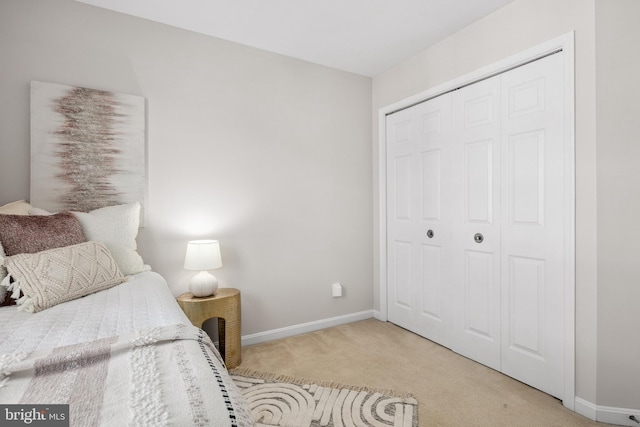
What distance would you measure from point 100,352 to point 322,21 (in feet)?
8.18

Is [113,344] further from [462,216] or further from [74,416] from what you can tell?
[462,216]

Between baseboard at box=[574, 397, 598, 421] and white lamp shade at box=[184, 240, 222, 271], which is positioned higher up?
white lamp shade at box=[184, 240, 222, 271]

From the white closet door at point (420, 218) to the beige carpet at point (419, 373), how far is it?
235 mm

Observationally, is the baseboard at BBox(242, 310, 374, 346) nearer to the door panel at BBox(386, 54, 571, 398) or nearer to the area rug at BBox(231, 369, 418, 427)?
the door panel at BBox(386, 54, 571, 398)

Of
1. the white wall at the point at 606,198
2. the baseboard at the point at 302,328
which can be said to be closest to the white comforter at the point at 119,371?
the baseboard at the point at 302,328

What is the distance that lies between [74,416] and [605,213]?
2.39 meters

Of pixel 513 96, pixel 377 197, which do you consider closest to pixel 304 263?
pixel 377 197

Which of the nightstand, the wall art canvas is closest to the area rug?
the nightstand

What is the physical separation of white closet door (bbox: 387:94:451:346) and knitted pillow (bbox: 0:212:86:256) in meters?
2.54

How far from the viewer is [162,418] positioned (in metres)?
0.66

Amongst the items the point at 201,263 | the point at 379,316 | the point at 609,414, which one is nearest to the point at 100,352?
the point at 201,263

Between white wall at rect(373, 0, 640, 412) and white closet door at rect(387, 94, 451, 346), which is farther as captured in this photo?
white closet door at rect(387, 94, 451, 346)

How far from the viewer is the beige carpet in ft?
6.05

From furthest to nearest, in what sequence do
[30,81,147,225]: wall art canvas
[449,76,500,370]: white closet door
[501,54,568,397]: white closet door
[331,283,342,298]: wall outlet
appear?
[331,283,342,298]: wall outlet < [449,76,500,370]: white closet door < [30,81,147,225]: wall art canvas < [501,54,568,397]: white closet door
